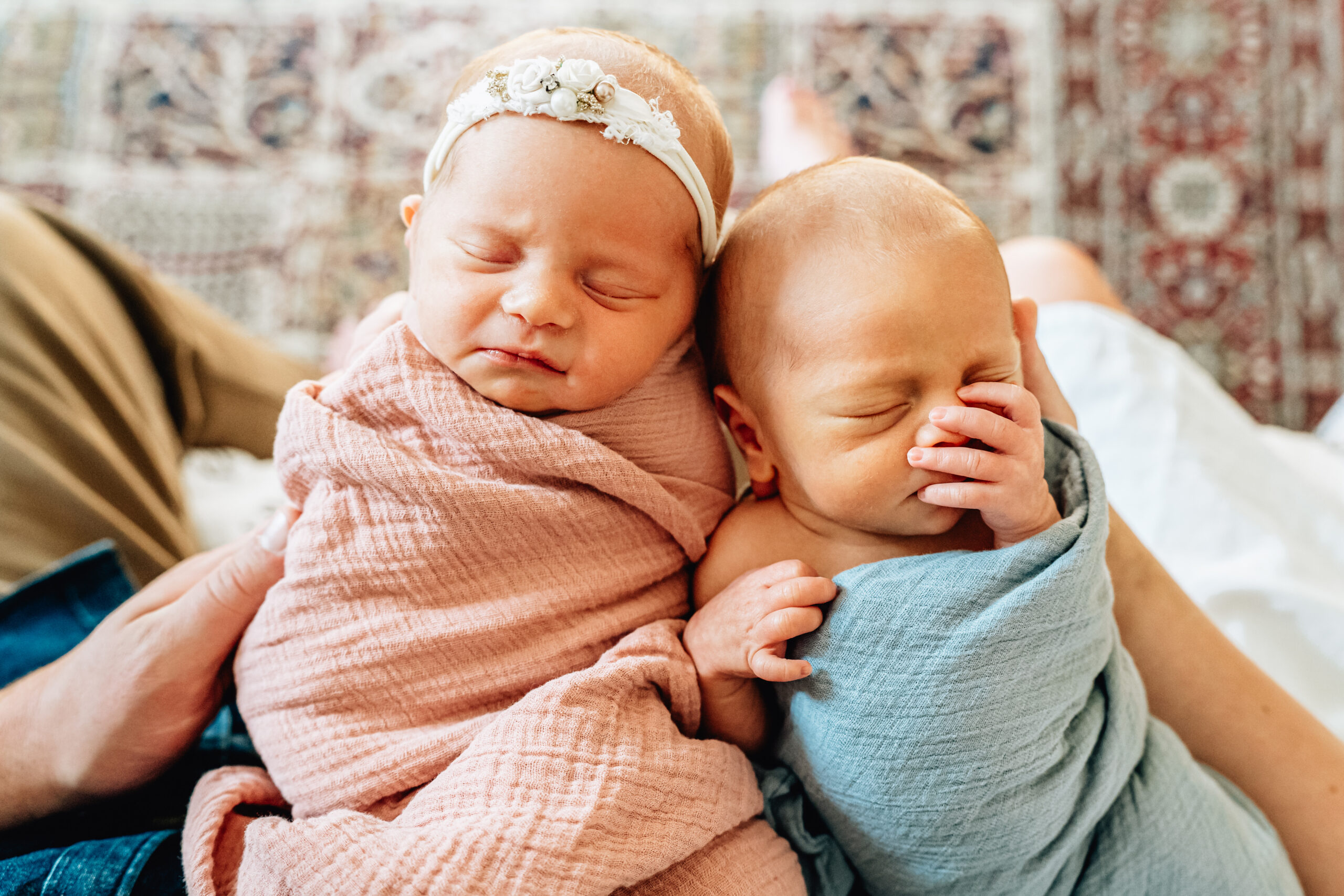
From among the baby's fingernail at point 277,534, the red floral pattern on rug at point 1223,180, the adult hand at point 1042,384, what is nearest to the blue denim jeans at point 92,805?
the baby's fingernail at point 277,534

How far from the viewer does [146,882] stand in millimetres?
766

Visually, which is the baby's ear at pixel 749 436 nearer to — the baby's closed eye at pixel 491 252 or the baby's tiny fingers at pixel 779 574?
the baby's tiny fingers at pixel 779 574

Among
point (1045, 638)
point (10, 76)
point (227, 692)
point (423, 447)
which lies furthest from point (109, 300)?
point (1045, 638)

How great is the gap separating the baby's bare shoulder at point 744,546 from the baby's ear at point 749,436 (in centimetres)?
2

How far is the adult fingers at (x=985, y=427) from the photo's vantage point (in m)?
0.67

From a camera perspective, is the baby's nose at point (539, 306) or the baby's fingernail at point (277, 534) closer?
the baby's nose at point (539, 306)

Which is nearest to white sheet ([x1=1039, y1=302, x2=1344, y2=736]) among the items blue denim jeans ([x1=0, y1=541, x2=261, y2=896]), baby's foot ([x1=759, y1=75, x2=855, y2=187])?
baby's foot ([x1=759, y1=75, x2=855, y2=187])

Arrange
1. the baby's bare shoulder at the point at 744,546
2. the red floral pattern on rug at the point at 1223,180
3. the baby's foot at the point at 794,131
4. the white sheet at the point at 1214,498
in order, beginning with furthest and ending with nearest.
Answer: the red floral pattern on rug at the point at 1223,180
the baby's foot at the point at 794,131
the white sheet at the point at 1214,498
the baby's bare shoulder at the point at 744,546

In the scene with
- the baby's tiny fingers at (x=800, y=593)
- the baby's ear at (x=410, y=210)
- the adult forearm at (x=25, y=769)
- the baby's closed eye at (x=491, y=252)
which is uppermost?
the baby's ear at (x=410, y=210)

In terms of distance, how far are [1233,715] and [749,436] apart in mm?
539

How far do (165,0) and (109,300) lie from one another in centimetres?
91

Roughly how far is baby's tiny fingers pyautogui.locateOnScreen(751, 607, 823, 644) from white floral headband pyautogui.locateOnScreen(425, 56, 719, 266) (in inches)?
13.4

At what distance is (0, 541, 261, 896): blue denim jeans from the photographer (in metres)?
0.75

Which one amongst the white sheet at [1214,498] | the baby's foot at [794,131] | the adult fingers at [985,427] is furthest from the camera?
the baby's foot at [794,131]
